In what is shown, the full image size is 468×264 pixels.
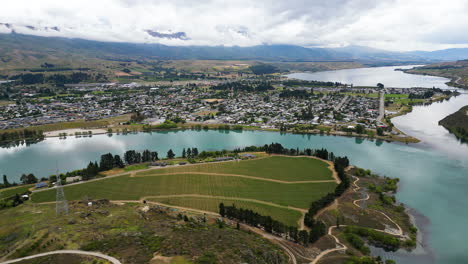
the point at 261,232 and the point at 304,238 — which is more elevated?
the point at 304,238

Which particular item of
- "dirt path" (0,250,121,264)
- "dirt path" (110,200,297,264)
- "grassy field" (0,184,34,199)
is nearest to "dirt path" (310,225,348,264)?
"dirt path" (110,200,297,264)

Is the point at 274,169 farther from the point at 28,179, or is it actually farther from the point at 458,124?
the point at 458,124

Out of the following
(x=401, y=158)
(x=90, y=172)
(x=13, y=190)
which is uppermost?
(x=90, y=172)

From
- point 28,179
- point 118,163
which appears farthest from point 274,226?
point 28,179

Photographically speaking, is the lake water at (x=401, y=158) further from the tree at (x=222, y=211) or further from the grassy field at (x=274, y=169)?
the tree at (x=222, y=211)

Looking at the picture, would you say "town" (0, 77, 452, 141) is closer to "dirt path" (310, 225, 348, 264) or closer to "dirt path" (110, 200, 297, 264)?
"dirt path" (110, 200, 297, 264)
